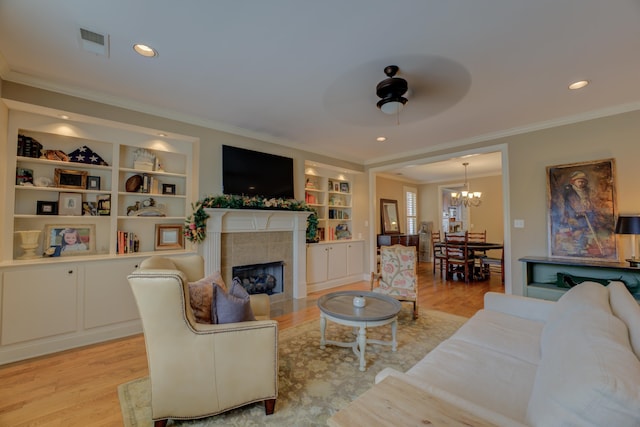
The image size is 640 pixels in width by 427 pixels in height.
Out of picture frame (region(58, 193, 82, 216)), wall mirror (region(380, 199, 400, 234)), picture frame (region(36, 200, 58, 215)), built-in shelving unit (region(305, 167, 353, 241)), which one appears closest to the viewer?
picture frame (region(36, 200, 58, 215))

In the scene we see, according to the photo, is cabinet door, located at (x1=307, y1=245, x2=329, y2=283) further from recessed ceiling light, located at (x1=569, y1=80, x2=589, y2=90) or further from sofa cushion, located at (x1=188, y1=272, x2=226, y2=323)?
recessed ceiling light, located at (x1=569, y1=80, x2=589, y2=90)

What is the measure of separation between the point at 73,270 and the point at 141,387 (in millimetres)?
1516

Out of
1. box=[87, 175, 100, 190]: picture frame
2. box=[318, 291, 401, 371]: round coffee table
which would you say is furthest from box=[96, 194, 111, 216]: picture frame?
box=[318, 291, 401, 371]: round coffee table

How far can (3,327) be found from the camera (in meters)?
2.42

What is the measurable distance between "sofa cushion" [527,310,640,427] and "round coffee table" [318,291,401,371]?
4.24 ft

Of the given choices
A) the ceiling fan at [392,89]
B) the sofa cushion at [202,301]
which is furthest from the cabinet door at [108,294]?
the ceiling fan at [392,89]

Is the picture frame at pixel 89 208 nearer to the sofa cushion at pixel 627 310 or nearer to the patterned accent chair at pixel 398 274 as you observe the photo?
the patterned accent chair at pixel 398 274

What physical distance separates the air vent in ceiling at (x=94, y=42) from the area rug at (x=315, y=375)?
105 inches

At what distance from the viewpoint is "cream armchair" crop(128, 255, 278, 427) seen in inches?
59.9

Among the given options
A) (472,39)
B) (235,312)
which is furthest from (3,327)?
(472,39)

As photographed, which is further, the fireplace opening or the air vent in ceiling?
the fireplace opening

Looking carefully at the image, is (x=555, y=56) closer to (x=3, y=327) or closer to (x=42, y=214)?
(x=42, y=214)

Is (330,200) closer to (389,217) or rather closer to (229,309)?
(389,217)

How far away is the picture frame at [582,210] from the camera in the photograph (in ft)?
10.7
